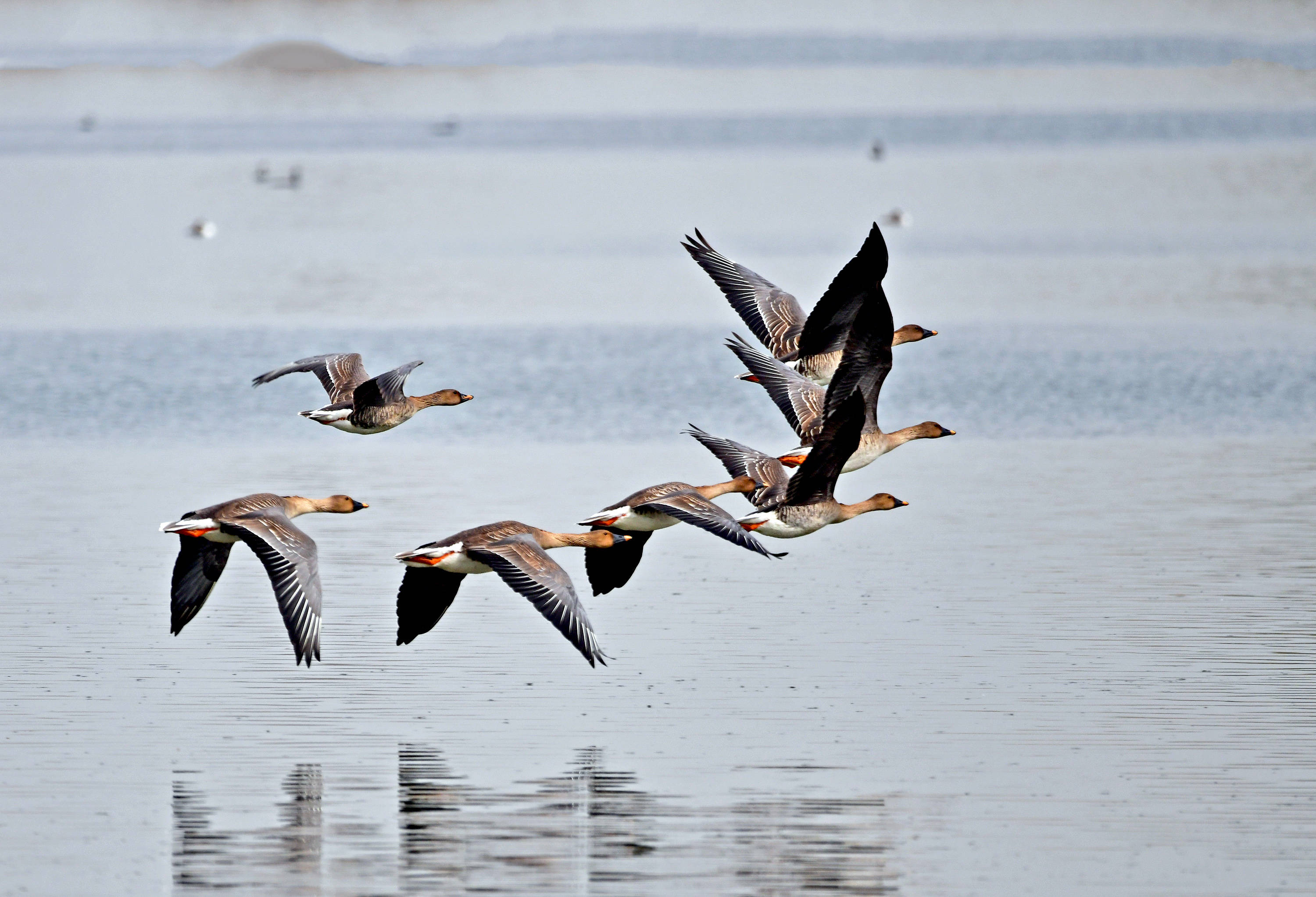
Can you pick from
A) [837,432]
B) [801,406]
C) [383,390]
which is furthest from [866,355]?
[383,390]

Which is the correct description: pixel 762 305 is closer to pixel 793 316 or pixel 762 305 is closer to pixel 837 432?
pixel 793 316

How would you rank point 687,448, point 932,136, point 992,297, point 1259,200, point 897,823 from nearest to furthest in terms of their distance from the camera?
1. point 897,823
2. point 687,448
3. point 992,297
4. point 1259,200
5. point 932,136

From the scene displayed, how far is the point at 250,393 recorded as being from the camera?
105 feet

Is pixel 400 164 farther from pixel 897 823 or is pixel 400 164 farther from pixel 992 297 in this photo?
pixel 897 823

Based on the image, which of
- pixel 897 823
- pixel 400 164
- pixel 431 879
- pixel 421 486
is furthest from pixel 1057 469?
pixel 400 164

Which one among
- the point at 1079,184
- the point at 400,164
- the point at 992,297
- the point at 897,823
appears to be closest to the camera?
the point at 897,823

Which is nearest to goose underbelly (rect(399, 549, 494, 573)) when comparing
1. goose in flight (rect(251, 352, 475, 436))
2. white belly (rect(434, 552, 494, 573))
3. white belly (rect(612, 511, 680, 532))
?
white belly (rect(434, 552, 494, 573))

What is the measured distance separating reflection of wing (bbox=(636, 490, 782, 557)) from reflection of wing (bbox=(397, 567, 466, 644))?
54.7 inches

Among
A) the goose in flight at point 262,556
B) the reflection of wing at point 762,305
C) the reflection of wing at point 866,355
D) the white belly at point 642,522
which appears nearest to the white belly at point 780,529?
the white belly at point 642,522

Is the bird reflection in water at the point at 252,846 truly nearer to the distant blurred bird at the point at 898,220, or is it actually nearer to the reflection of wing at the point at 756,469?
the reflection of wing at the point at 756,469

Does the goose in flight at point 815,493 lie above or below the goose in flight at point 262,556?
above

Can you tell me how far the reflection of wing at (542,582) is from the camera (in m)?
12.7

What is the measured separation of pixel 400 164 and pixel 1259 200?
45505 millimetres

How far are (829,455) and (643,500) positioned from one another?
4.65 feet
